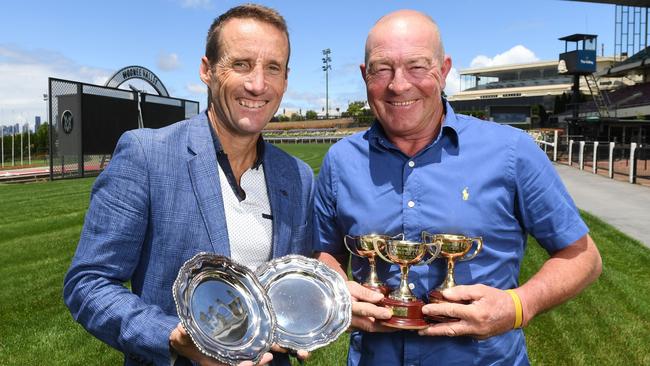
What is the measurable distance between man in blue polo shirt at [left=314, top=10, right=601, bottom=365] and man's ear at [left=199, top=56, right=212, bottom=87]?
2.31 feet

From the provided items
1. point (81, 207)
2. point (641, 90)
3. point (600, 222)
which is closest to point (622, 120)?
point (641, 90)

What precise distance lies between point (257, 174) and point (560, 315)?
5.51 metres

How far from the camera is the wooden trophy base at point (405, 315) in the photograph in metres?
2.23

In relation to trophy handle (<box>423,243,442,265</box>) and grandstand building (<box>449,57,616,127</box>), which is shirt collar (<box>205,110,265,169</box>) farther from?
grandstand building (<box>449,57,616,127</box>)

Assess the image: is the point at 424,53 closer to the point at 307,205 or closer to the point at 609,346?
the point at 307,205

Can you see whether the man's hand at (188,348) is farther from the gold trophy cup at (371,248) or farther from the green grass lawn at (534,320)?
the green grass lawn at (534,320)

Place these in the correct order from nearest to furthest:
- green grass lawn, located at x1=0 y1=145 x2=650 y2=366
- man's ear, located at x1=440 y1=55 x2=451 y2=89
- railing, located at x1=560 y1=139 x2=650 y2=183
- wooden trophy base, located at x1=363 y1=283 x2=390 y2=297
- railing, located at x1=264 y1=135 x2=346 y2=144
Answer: wooden trophy base, located at x1=363 y1=283 x2=390 y2=297 → man's ear, located at x1=440 y1=55 x2=451 y2=89 → green grass lawn, located at x1=0 y1=145 x2=650 y2=366 → railing, located at x1=560 y1=139 x2=650 y2=183 → railing, located at x1=264 y1=135 x2=346 y2=144

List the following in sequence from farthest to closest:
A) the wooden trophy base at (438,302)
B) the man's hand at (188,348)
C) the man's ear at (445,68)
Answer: the man's ear at (445,68) → the wooden trophy base at (438,302) → the man's hand at (188,348)

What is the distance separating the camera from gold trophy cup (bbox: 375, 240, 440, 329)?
→ 2238mm

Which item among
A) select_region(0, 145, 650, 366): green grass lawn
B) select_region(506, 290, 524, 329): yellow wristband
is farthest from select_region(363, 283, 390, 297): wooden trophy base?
select_region(0, 145, 650, 366): green grass lawn

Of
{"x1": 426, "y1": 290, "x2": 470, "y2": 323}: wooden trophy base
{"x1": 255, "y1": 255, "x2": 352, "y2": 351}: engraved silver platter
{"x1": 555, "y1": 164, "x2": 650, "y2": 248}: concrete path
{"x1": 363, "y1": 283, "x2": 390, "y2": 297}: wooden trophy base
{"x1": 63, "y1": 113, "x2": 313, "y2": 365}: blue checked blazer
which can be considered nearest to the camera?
{"x1": 63, "y1": 113, "x2": 313, "y2": 365}: blue checked blazer

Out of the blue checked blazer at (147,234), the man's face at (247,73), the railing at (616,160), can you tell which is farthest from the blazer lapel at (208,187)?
→ the railing at (616,160)

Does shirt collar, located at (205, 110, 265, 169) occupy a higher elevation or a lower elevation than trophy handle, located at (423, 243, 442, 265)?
higher

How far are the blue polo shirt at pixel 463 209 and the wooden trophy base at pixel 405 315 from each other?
19cm
